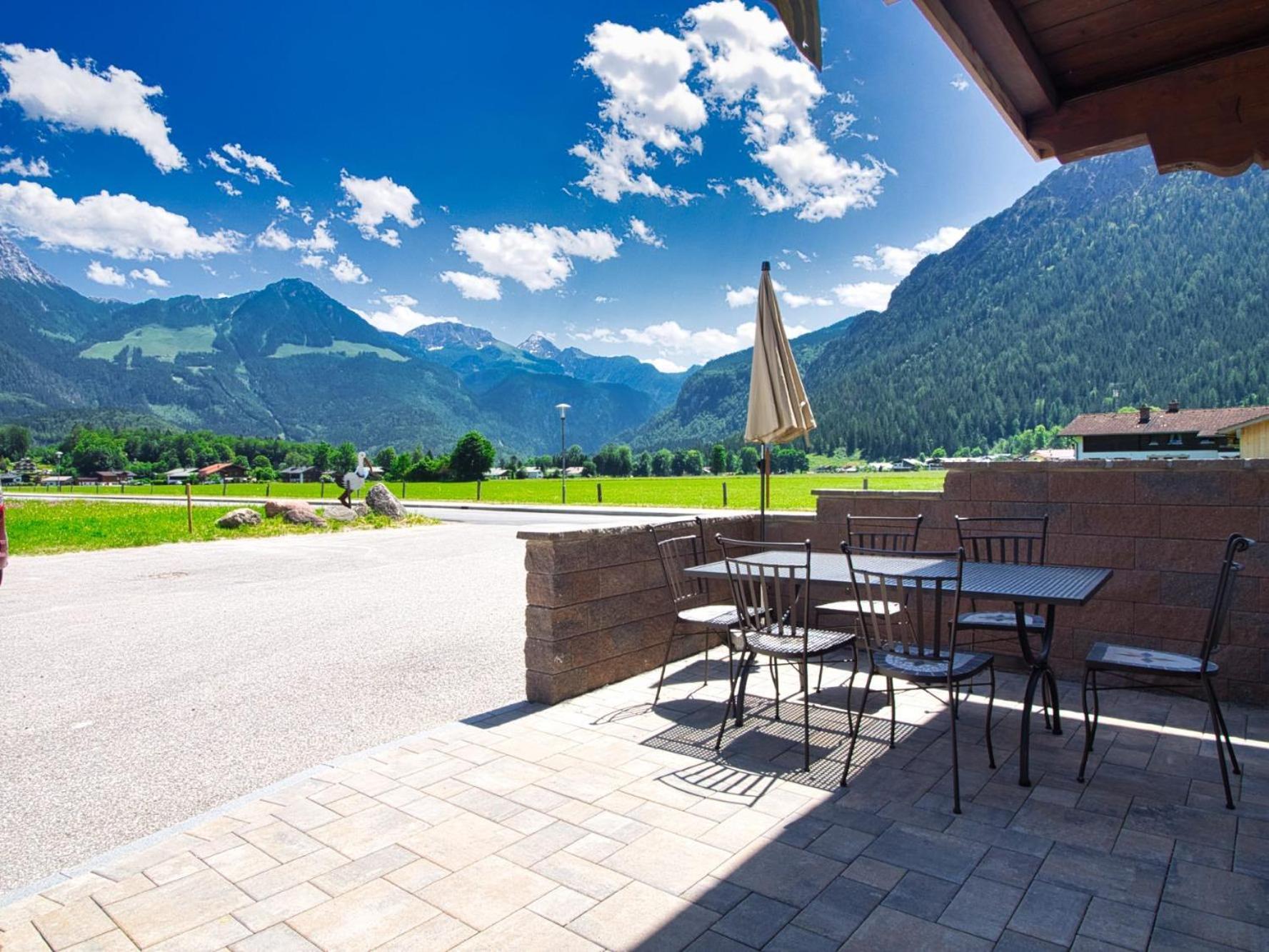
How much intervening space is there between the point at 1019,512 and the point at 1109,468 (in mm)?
567

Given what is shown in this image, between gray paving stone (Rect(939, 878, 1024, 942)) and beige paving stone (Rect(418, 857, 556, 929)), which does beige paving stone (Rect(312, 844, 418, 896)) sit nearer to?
beige paving stone (Rect(418, 857, 556, 929))

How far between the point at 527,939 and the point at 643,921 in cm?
33

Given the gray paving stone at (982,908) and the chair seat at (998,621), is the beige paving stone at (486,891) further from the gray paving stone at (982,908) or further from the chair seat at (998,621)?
the chair seat at (998,621)

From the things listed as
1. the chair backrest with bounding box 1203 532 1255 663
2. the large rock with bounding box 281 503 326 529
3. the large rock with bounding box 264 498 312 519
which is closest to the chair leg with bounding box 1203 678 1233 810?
the chair backrest with bounding box 1203 532 1255 663

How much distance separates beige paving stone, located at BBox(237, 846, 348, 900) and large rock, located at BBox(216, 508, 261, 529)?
55.2 feet

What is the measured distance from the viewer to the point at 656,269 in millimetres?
135125

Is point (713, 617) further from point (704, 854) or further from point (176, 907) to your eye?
point (176, 907)

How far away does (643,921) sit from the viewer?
2006 mm

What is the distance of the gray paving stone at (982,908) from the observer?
1.94 metres

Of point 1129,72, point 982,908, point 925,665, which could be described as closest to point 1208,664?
point 925,665

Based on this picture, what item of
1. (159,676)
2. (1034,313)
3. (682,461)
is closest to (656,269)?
(682,461)

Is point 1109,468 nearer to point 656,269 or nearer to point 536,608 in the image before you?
point 536,608

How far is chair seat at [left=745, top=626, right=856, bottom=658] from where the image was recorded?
10.4 ft

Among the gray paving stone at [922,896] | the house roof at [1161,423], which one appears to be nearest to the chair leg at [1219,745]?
the gray paving stone at [922,896]
